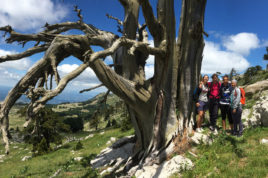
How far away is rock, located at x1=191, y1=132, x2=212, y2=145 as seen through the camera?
5.60 meters

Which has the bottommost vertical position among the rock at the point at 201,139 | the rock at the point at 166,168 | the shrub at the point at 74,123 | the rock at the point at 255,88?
the shrub at the point at 74,123

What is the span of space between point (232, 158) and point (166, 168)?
191 centimetres

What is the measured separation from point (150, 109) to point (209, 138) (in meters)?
2.31

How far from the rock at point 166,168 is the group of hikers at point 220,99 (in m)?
1.65

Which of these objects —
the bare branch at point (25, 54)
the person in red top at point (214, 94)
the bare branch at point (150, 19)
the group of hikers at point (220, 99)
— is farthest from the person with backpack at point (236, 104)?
the bare branch at point (25, 54)

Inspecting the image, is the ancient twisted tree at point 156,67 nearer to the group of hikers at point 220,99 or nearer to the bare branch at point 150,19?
the bare branch at point 150,19

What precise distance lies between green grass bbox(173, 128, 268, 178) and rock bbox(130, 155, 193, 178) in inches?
9.0

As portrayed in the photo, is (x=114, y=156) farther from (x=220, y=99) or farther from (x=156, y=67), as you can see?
(x=220, y=99)

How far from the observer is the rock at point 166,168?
477cm

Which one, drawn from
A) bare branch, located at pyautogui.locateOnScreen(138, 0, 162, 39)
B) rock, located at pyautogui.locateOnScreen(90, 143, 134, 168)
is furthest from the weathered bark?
rock, located at pyautogui.locateOnScreen(90, 143, 134, 168)

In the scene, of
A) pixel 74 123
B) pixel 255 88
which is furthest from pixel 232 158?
pixel 74 123

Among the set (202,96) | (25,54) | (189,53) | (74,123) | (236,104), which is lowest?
(74,123)

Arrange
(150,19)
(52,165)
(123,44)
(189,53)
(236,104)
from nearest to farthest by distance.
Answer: (123,44), (150,19), (189,53), (236,104), (52,165)

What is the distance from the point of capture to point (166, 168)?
504 centimetres
